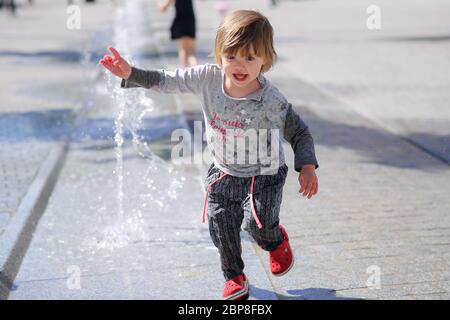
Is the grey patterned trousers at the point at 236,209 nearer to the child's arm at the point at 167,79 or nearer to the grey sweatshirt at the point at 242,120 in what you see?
the grey sweatshirt at the point at 242,120

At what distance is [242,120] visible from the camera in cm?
339

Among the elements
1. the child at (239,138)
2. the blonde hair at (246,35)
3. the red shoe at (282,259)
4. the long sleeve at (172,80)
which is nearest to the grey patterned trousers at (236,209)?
the child at (239,138)

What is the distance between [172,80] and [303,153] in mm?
795

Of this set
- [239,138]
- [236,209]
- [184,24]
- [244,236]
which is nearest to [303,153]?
[239,138]

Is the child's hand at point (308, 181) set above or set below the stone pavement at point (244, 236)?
above

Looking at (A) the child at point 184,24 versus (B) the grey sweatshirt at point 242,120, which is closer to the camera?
(B) the grey sweatshirt at point 242,120

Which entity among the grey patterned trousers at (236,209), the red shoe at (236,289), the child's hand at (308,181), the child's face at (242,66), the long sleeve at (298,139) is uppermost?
the child's face at (242,66)

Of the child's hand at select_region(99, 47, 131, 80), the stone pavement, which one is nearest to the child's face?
the child's hand at select_region(99, 47, 131, 80)

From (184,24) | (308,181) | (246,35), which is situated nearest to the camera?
(246,35)

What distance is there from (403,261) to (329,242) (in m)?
0.53

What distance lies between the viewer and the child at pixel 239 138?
3.38m

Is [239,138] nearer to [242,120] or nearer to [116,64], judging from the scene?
[242,120]

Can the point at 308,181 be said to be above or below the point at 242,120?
below

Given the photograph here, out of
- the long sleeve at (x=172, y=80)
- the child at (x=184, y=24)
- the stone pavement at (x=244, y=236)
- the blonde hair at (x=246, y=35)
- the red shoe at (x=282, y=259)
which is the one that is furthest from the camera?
the child at (x=184, y=24)
